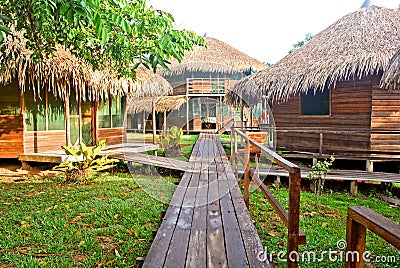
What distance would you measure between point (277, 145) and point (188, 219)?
7083 millimetres

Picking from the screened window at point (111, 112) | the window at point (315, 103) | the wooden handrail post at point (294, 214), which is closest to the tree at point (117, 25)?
the wooden handrail post at point (294, 214)

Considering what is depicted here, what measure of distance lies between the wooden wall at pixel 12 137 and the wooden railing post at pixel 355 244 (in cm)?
755

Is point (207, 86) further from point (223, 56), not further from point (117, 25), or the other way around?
point (117, 25)

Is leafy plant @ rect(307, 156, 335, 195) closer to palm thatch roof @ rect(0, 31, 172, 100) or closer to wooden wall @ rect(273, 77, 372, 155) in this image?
wooden wall @ rect(273, 77, 372, 155)

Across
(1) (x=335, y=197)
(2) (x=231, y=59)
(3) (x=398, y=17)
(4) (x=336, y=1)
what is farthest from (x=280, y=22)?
(1) (x=335, y=197)

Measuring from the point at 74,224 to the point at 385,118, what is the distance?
23.3ft

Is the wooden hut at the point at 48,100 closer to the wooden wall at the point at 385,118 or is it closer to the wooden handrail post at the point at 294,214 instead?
the wooden handrail post at the point at 294,214

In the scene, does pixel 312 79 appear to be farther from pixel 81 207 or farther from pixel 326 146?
pixel 81 207

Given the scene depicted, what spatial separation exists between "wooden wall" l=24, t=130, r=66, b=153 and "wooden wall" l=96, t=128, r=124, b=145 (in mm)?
1206

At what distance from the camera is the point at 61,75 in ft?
21.1

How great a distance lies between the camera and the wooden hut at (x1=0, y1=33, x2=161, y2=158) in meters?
6.15

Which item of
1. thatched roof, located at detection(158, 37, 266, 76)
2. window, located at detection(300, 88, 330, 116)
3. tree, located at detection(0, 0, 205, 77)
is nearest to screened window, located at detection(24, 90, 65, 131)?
tree, located at detection(0, 0, 205, 77)

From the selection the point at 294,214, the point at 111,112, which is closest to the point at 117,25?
the point at 294,214

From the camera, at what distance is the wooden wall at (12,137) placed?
7051mm
